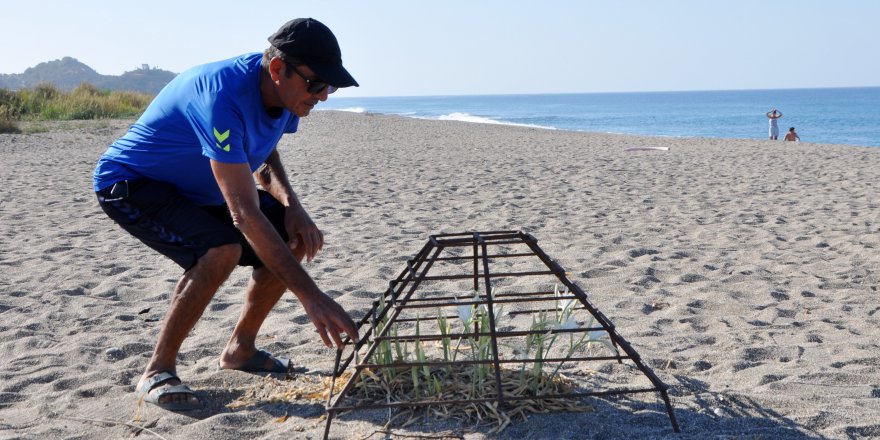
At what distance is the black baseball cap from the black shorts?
29.1 inches

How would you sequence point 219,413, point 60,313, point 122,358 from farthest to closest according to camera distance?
point 60,313
point 122,358
point 219,413

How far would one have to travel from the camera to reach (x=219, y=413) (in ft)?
10.4

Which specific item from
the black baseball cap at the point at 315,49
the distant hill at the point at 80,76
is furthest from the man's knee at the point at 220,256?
the distant hill at the point at 80,76

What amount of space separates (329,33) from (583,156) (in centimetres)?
1299

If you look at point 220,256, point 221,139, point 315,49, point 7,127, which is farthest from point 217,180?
point 7,127

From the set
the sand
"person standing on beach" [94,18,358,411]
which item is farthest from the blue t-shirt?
the sand

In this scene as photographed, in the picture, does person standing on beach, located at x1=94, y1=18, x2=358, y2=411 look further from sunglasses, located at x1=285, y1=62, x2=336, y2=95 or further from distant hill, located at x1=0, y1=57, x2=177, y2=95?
distant hill, located at x1=0, y1=57, x2=177, y2=95

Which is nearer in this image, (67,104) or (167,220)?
(167,220)

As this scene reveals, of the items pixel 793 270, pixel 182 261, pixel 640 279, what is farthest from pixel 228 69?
pixel 793 270

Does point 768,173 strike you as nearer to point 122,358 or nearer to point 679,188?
point 679,188

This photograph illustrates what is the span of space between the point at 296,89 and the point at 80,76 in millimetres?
139434

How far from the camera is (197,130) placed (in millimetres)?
2928

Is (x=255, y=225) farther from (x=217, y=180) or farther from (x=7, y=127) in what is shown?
(x=7, y=127)

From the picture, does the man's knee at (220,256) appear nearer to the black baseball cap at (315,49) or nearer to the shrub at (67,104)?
the black baseball cap at (315,49)
